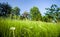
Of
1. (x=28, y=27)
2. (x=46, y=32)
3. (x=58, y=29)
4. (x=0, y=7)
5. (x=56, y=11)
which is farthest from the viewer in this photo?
(x=56, y=11)

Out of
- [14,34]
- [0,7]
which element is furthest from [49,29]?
[0,7]

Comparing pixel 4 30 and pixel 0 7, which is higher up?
pixel 0 7

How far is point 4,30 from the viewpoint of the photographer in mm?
1093

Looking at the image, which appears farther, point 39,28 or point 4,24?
point 39,28

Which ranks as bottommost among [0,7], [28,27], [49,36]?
[49,36]

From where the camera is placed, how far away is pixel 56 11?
9.69 meters

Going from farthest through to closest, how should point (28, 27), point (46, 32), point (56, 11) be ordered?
point (56, 11)
point (46, 32)
point (28, 27)

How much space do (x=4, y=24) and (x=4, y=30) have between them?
0.19ft

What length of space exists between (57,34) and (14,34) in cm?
49

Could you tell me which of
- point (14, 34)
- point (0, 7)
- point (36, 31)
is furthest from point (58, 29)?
point (0, 7)

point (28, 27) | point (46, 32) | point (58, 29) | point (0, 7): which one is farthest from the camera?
point (0, 7)

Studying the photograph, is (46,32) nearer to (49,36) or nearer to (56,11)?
(49,36)

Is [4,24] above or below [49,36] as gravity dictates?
above

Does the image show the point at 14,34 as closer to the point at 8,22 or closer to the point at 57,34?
the point at 8,22
